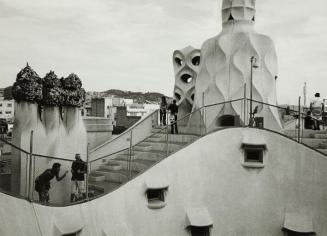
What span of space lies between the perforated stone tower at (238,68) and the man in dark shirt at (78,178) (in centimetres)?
709

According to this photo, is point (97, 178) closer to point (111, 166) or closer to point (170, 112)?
point (111, 166)

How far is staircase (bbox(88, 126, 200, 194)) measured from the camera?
11.0 m

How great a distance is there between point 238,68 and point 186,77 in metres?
4.67

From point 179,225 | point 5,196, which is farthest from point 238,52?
point 5,196

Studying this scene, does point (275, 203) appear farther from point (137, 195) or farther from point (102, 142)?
→ point (102, 142)

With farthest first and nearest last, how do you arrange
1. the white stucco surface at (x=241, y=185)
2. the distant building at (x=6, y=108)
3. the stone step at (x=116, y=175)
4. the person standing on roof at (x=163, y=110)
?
the distant building at (x=6, y=108)
the person standing on roof at (x=163, y=110)
the stone step at (x=116, y=175)
the white stucco surface at (x=241, y=185)

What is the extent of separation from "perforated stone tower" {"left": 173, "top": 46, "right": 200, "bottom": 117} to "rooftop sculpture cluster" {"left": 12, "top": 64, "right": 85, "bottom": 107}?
28.1 ft

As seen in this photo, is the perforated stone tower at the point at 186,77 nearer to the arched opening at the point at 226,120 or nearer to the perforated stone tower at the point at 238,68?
the perforated stone tower at the point at 238,68

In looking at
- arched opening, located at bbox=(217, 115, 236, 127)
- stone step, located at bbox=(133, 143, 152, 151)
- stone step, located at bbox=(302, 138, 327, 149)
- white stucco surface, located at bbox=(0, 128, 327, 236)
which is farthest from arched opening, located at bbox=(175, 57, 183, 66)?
white stucco surface, located at bbox=(0, 128, 327, 236)

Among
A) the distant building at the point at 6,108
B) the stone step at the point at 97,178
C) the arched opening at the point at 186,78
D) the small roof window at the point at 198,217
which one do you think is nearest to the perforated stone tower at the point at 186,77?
the arched opening at the point at 186,78

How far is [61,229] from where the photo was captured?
8117 mm

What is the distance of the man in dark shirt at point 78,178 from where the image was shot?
920 cm

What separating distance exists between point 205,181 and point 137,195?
2448 millimetres

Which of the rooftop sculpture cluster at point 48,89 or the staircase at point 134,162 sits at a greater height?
the rooftop sculpture cluster at point 48,89
